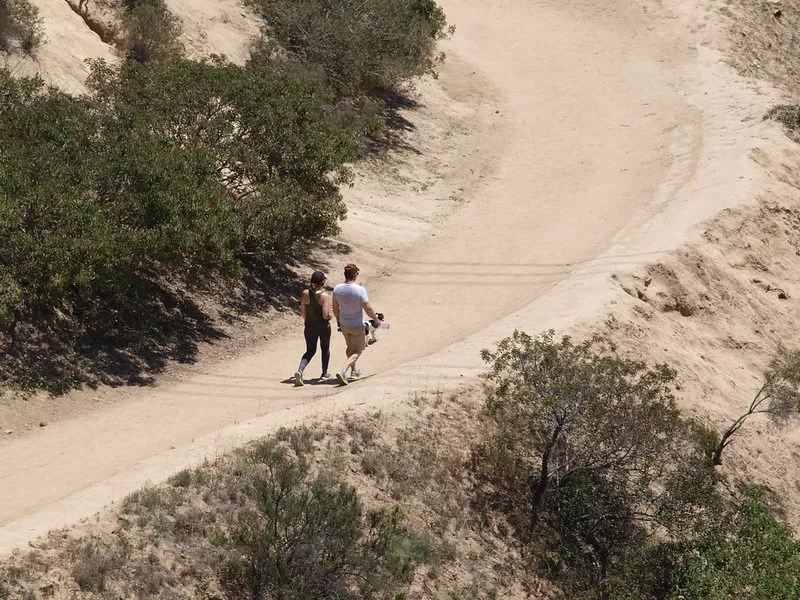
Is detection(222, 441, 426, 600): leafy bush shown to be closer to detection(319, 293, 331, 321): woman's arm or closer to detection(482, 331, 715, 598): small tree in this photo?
detection(482, 331, 715, 598): small tree

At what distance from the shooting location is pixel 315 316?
13.3 metres

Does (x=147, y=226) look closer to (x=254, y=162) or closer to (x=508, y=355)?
(x=254, y=162)

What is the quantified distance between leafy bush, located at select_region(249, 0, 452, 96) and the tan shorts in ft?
45.5

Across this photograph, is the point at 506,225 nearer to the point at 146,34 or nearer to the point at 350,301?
the point at 146,34

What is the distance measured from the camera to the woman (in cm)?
1327

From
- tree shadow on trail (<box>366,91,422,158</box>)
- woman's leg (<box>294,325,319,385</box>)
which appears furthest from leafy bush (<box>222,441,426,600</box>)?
tree shadow on trail (<box>366,91,422,158</box>)

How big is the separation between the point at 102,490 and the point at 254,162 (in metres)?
8.70

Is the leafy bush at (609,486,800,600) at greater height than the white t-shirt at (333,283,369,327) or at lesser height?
lesser

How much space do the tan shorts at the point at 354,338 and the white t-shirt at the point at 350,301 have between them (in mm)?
70

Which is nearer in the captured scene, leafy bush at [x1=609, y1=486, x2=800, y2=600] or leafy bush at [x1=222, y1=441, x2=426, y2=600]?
leafy bush at [x1=222, y1=441, x2=426, y2=600]

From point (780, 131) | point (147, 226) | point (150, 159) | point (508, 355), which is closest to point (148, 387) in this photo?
point (147, 226)

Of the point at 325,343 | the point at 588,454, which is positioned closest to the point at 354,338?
the point at 325,343

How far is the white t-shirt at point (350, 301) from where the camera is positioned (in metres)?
13.2

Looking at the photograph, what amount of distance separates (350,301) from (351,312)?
0.46ft
